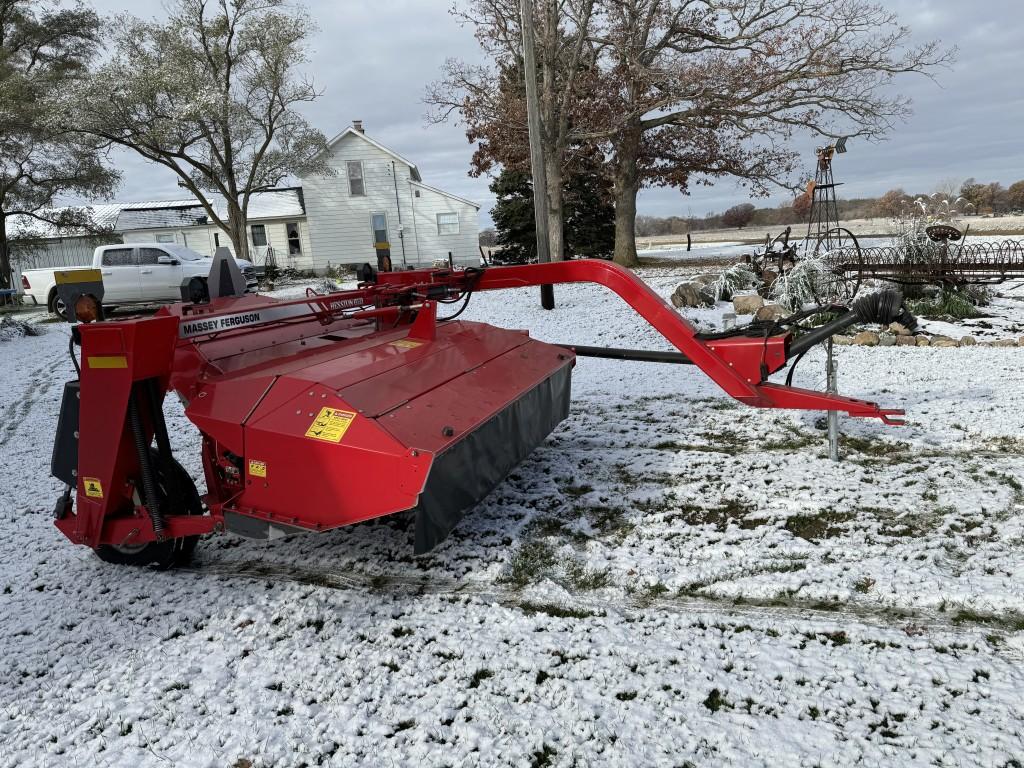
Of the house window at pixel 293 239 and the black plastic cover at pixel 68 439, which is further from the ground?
the house window at pixel 293 239

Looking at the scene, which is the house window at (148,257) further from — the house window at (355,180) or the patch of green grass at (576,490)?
the patch of green grass at (576,490)

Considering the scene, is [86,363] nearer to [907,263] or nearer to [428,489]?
[428,489]

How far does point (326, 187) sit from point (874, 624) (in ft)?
93.2

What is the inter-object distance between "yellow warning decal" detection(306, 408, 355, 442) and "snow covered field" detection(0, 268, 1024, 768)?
30.4 inches

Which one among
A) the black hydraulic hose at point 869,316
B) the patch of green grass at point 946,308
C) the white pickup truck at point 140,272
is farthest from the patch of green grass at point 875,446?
the white pickup truck at point 140,272

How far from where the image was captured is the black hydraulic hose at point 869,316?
3.75 meters

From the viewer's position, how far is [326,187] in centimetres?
2816

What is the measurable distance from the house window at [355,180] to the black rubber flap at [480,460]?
84.3ft

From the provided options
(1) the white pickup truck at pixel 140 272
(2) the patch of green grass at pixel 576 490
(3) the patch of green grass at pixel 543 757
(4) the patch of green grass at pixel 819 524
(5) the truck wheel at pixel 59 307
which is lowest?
(3) the patch of green grass at pixel 543 757

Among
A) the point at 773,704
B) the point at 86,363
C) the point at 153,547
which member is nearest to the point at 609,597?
the point at 773,704

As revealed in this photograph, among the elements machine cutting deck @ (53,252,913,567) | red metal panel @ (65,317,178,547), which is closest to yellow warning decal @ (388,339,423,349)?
machine cutting deck @ (53,252,913,567)

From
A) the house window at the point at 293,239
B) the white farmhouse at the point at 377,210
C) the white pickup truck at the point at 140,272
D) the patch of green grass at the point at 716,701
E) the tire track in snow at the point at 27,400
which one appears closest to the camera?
the patch of green grass at the point at 716,701

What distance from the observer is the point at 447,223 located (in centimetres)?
2827

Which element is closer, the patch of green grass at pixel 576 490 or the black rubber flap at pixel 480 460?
the black rubber flap at pixel 480 460
